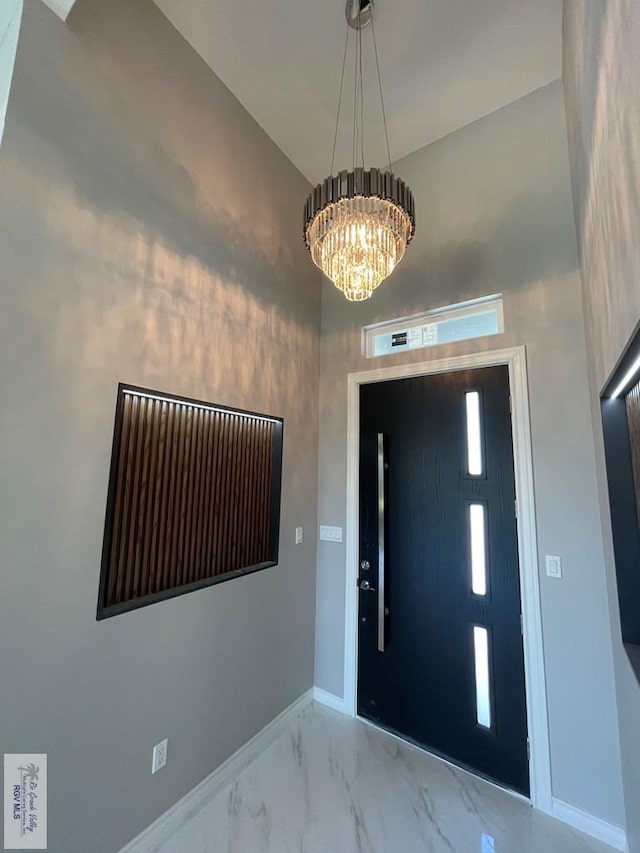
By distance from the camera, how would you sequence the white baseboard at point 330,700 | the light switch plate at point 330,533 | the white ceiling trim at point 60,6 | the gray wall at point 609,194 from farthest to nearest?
the light switch plate at point 330,533 < the white baseboard at point 330,700 < the white ceiling trim at point 60,6 < the gray wall at point 609,194

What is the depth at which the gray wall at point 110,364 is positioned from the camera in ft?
4.15

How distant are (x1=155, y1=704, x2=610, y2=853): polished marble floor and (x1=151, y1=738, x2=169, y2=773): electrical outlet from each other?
297 mm

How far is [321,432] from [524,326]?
4.99 ft

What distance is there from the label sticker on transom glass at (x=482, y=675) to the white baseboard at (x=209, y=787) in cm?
118

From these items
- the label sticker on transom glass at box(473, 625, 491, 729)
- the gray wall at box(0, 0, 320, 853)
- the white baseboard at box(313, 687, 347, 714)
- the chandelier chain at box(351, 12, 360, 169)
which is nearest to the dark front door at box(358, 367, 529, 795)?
the label sticker on transom glass at box(473, 625, 491, 729)

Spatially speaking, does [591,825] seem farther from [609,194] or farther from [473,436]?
[609,194]

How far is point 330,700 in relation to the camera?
2.50 metres

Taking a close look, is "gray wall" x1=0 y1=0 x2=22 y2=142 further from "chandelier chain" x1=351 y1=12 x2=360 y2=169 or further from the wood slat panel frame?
"chandelier chain" x1=351 y1=12 x2=360 y2=169

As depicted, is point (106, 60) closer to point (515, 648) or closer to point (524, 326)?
point (524, 326)

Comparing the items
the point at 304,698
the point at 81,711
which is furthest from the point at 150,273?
the point at 304,698

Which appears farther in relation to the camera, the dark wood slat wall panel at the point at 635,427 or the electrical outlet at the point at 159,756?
the electrical outlet at the point at 159,756

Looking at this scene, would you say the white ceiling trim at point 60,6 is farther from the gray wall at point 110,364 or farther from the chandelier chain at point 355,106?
the chandelier chain at point 355,106

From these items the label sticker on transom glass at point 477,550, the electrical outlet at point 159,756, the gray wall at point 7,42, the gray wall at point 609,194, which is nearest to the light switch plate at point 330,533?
the label sticker on transom glass at point 477,550

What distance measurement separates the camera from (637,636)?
139 cm
